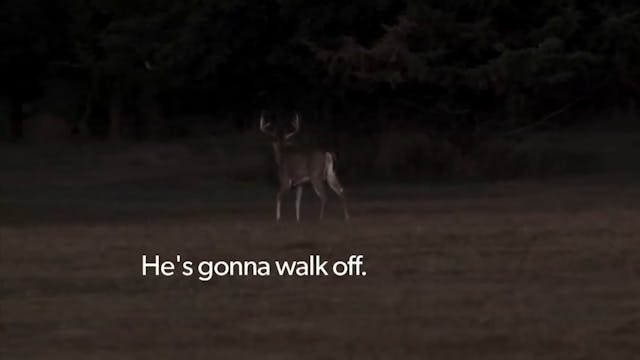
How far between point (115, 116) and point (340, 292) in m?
37.2

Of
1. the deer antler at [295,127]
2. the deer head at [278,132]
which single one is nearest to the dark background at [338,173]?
the deer head at [278,132]

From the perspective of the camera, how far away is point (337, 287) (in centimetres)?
1534

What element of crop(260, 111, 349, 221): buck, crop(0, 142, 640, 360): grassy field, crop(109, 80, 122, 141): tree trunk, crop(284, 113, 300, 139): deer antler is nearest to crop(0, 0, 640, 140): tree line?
crop(109, 80, 122, 141): tree trunk

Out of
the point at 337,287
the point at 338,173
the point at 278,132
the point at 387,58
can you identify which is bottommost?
the point at 338,173

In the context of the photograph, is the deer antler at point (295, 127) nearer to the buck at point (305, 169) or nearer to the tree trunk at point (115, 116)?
the buck at point (305, 169)

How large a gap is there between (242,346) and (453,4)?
81.7ft

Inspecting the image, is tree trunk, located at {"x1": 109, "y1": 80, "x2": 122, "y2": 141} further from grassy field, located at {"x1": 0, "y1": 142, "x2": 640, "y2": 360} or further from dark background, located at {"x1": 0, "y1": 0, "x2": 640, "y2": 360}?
grassy field, located at {"x1": 0, "y1": 142, "x2": 640, "y2": 360}

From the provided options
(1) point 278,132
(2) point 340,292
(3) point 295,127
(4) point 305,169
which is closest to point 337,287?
(2) point 340,292

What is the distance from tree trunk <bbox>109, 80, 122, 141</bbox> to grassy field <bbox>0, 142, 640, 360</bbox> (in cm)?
2203

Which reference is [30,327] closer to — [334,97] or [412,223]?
[412,223]

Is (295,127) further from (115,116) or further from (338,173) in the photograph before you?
(115,116)

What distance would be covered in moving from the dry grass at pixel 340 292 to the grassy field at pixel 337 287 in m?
0.02

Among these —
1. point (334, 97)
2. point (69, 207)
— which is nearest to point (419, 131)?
point (334, 97)

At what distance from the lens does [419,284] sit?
15609 millimetres
